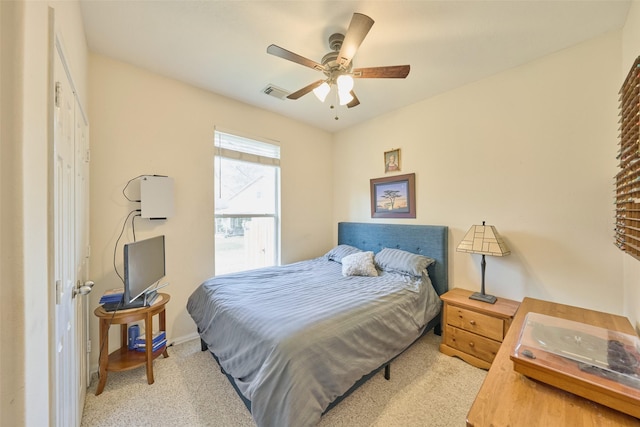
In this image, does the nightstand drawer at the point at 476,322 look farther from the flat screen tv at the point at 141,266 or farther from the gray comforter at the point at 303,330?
the flat screen tv at the point at 141,266

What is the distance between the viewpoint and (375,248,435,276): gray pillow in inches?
Answer: 102

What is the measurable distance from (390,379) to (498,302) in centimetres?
121

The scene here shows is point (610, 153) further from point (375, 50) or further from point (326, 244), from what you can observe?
point (326, 244)

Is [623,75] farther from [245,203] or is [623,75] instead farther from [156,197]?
[156,197]

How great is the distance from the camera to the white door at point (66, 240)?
102cm

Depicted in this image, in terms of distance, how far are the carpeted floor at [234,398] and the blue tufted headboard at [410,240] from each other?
2.83 ft

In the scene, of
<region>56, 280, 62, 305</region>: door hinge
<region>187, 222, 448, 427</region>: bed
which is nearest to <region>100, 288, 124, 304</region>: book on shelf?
<region>187, 222, 448, 427</region>: bed

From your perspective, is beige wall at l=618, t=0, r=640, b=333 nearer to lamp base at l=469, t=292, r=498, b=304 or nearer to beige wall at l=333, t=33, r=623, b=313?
beige wall at l=333, t=33, r=623, b=313

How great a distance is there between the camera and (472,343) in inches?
84.3

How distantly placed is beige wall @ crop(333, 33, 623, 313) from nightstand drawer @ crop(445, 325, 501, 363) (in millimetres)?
548

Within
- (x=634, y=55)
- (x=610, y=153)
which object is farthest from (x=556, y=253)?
(x=634, y=55)

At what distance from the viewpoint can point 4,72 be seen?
25.2 inches

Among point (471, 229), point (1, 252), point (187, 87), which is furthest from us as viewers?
point (187, 87)

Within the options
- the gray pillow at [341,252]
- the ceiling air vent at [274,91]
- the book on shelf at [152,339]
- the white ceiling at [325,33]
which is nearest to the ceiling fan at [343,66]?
the white ceiling at [325,33]
